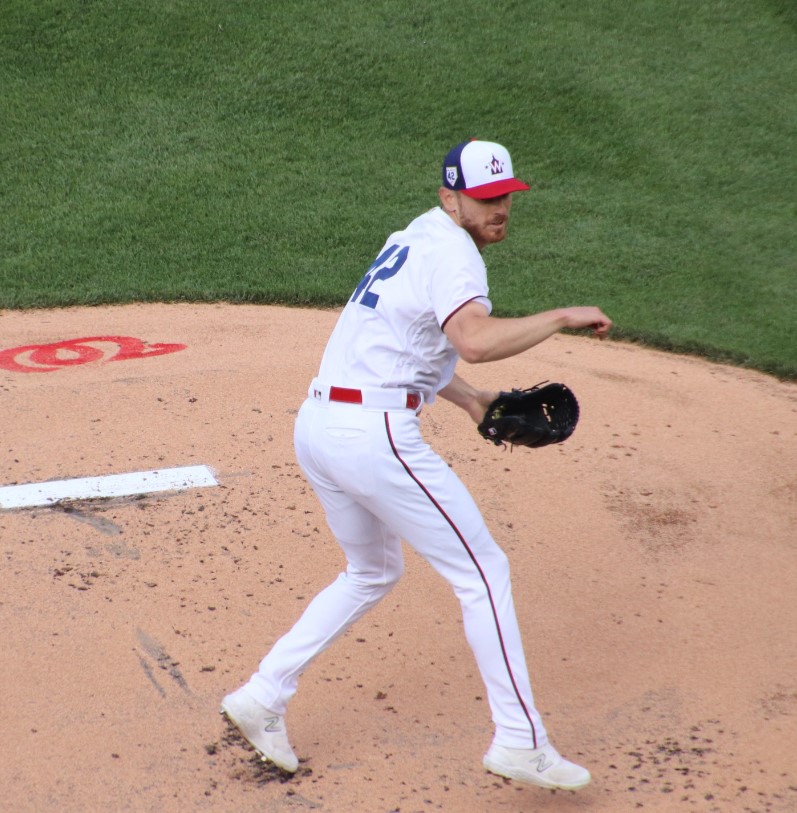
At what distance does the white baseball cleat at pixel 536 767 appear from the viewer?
3258 millimetres

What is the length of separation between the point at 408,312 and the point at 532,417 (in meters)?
0.66

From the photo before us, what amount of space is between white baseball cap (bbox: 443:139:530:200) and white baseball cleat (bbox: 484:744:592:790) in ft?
5.47

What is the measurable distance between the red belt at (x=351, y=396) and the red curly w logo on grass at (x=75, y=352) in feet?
13.4

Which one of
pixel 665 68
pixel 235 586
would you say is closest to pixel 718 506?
pixel 235 586

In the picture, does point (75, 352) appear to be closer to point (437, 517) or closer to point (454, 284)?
point (437, 517)

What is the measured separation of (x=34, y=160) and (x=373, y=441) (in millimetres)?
9021

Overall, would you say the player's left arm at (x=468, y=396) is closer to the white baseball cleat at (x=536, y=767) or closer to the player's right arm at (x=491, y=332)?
the player's right arm at (x=491, y=332)

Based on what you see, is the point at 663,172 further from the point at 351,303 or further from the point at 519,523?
the point at 351,303

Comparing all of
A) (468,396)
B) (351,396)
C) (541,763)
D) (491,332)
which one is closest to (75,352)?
(468,396)

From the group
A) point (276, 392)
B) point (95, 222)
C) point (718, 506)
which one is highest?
point (95, 222)

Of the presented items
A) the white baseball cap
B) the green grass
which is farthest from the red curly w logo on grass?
the white baseball cap

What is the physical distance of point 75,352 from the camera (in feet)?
24.3

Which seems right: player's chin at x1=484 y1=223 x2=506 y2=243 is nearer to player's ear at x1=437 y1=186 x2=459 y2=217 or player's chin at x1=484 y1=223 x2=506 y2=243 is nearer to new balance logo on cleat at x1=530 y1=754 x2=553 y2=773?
player's ear at x1=437 y1=186 x2=459 y2=217

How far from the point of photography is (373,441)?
3.26 meters
